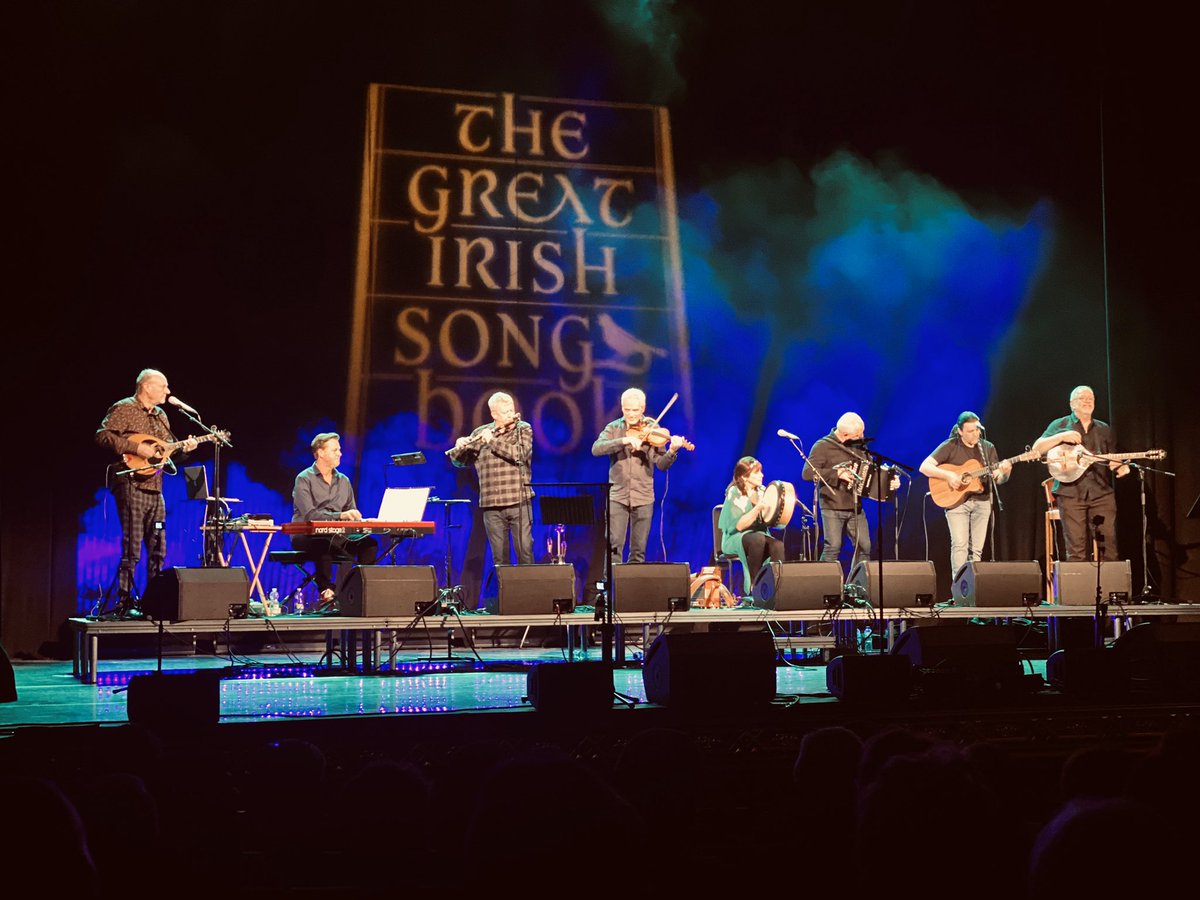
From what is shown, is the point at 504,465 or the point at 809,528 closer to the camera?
the point at 504,465

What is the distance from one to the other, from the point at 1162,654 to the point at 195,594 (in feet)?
20.3

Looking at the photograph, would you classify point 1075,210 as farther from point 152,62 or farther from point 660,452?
point 152,62

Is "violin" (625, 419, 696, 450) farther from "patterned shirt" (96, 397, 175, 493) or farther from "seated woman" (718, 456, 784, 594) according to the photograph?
"patterned shirt" (96, 397, 175, 493)

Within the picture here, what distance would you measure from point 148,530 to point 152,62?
4623 mm

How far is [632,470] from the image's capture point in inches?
413

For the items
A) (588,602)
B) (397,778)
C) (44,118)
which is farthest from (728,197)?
(397,778)

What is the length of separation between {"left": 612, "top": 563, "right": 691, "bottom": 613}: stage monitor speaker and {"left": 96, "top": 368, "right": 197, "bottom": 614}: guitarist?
139 inches

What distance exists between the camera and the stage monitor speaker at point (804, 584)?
9281mm

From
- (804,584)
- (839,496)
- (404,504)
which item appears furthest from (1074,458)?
(404,504)

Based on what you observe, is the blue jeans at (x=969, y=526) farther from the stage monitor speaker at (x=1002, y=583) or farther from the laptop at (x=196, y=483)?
the laptop at (x=196, y=483)

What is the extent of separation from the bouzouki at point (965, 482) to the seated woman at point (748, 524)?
164 centimetres

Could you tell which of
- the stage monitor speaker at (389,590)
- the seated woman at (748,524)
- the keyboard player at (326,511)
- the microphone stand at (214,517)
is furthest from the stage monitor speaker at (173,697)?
the seated woman at (748,524)

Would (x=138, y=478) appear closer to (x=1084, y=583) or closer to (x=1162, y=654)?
(x=1162, y=654)

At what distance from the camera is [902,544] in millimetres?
13102
